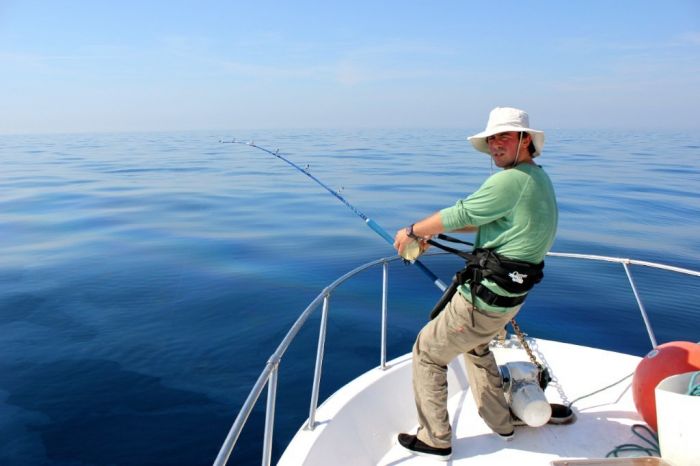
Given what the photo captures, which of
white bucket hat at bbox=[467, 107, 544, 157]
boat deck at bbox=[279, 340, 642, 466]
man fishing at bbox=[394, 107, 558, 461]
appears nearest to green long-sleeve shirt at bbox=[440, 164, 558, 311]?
man fishing at bbox=[394, 107, 558, 461]

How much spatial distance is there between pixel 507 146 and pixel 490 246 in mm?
495

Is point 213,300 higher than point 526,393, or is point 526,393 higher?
point 526,393

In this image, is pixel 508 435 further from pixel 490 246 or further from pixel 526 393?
pixel 490 246

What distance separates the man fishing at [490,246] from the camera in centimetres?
227

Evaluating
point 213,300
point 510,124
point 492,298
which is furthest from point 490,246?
point 213,300

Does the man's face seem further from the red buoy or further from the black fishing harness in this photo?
the red buoy

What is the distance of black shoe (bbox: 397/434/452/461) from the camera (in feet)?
9.24

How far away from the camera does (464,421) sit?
10.8ft

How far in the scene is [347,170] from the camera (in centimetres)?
2080

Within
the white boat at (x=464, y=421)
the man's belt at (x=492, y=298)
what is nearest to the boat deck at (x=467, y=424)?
the white boat at (x=464, y=421)

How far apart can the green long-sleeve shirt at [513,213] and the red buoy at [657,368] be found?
3.64 feet

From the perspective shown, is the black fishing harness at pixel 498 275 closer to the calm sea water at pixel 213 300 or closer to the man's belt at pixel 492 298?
the man's belt at pixel 492 298

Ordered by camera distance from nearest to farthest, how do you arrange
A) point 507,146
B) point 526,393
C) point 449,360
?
1. point 507,146
2. point 449,360
3. point 526,393

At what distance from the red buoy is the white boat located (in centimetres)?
26
